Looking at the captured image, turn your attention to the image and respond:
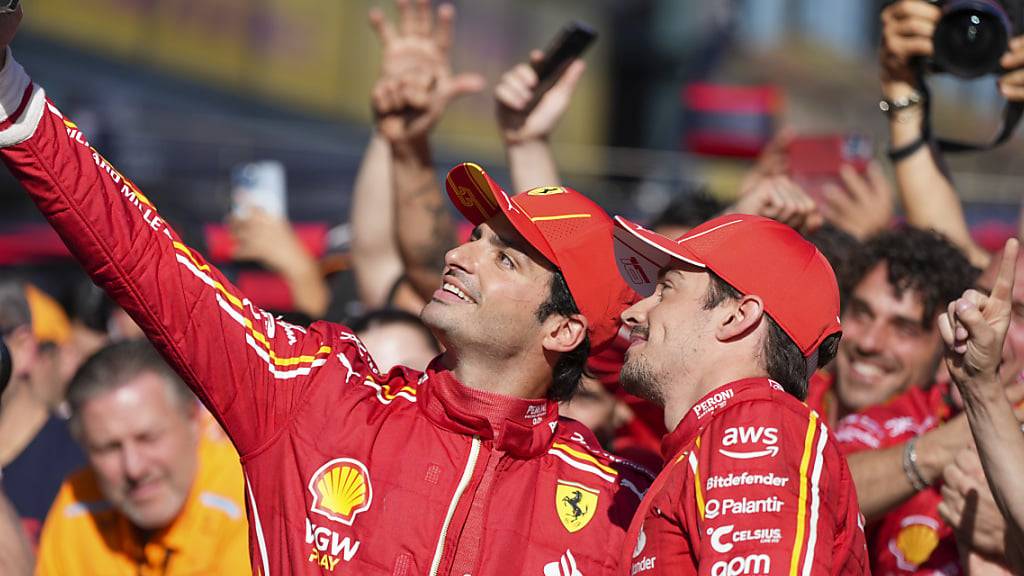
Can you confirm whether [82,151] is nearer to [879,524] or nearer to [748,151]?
[879,524]

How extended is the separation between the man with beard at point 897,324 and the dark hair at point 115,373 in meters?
1.95

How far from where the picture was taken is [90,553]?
407cm

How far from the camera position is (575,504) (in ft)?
9.71

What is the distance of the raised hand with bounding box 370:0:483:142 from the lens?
13.9 ft

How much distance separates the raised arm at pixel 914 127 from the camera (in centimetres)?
407

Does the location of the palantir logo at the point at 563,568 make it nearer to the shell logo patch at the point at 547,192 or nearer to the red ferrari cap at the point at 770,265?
the red ferrari cap at the point at 770,265

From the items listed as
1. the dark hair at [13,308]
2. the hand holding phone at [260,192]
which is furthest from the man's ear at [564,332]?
the hand holding phone at [260,192]

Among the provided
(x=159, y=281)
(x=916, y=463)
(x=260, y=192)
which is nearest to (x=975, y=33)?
(x=916, y=463)

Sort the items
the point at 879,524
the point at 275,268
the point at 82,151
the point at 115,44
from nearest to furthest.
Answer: the point at 82,151, the point at 879,524, the point at 275,268, the point at 115,44

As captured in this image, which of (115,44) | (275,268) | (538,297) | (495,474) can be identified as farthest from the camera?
(115,44)

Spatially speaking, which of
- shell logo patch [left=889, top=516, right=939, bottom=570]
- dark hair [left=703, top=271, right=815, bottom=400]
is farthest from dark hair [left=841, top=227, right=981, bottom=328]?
dark hair [left=703, top=271, right=815, bottom=400]

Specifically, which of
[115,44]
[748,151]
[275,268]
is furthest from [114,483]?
[115,44]

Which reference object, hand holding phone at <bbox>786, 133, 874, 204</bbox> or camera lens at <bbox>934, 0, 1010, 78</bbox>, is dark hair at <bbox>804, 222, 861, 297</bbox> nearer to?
camera lens at <bbox>934, 0, 1010, 78</bbox>

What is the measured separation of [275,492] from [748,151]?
803 centimetres
